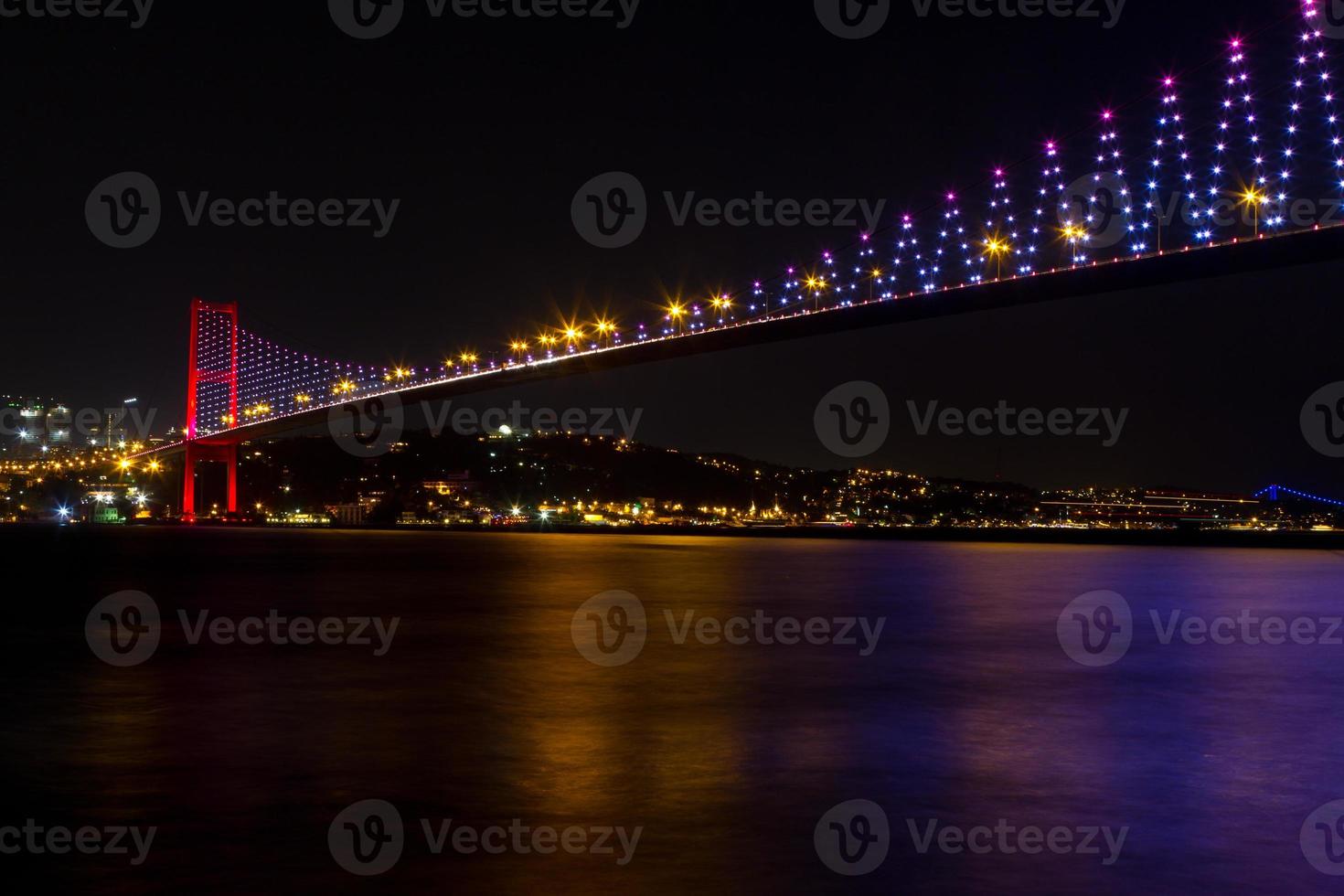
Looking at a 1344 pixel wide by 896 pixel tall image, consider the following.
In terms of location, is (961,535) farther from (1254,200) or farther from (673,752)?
(673,752)

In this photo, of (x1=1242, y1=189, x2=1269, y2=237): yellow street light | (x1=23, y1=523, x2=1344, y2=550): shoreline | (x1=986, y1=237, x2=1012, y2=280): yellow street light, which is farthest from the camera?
(x1=23, y1=523, x2=1344, y2=550): shoreline

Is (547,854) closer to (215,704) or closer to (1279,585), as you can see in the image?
(215,704)

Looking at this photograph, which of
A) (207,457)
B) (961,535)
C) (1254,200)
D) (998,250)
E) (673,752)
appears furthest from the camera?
(207,457)

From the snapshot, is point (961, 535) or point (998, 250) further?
point (961, 535)

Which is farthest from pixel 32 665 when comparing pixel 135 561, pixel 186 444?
pixel 186 444

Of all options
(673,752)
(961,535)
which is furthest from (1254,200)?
(961,535)

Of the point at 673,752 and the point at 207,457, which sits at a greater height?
the point at 207,457

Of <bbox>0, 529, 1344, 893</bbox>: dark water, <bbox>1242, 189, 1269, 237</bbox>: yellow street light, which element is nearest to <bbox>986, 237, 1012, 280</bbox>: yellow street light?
<bbox>1242, 189, 1269, 237</bbox>: yellow street light

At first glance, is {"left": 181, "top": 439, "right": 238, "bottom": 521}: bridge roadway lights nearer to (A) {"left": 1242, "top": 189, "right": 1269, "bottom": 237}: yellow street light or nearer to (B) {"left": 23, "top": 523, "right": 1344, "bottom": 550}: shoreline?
(B) {"left": 23, "top": 523, "right": 1344, "bottom": 550}: shoreline

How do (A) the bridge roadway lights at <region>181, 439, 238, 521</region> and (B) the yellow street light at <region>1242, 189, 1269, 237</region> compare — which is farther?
(A) the bridge roadway lights at <region>181, 439, 238, 521</region>
